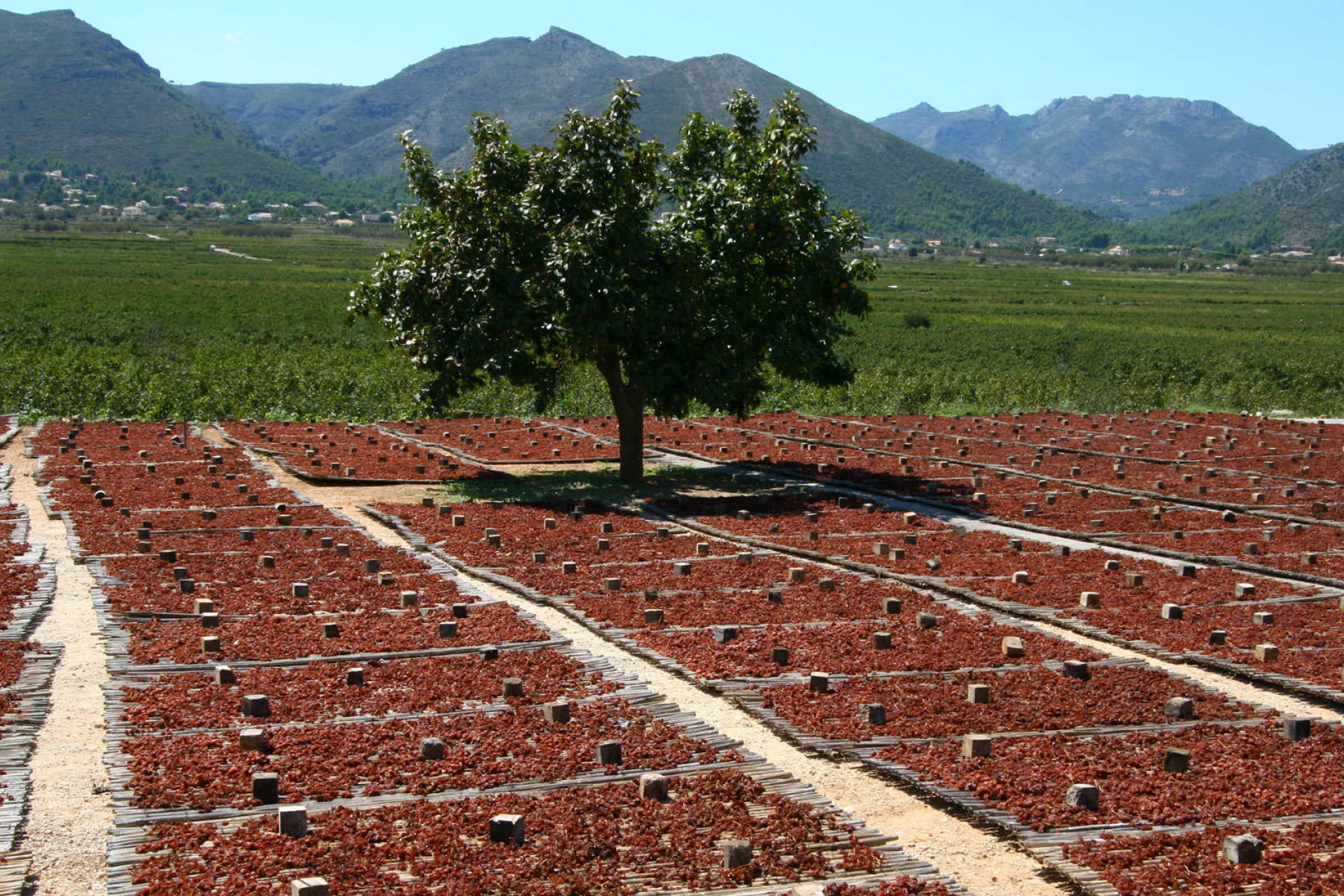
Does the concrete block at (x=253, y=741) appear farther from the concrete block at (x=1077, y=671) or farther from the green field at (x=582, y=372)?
the green field at (x=582, y=372)

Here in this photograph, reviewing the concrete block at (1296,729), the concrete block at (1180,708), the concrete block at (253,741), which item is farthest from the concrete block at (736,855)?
the concrete block at (1296,729)

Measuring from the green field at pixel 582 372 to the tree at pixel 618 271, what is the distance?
1056 centimetres

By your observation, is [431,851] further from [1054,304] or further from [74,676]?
[1054,304]

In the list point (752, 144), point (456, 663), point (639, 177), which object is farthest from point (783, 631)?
point (752, 144)

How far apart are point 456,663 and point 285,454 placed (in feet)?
40.9

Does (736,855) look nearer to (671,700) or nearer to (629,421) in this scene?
(671,700)

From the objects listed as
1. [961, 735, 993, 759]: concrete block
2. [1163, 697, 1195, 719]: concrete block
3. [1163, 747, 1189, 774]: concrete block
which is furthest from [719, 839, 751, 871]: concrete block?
[1163, 697, 1195, 719]: concrete block

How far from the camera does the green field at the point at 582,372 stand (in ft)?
97.0

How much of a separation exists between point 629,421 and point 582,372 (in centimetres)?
1457

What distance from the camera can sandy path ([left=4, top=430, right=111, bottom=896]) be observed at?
19.7ft

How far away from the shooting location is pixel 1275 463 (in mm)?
21031

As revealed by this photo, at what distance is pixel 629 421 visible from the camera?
62.5ft

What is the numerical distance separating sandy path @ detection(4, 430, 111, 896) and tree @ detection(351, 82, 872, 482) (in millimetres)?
7342

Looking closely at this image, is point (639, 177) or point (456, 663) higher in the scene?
point (639, 177)
